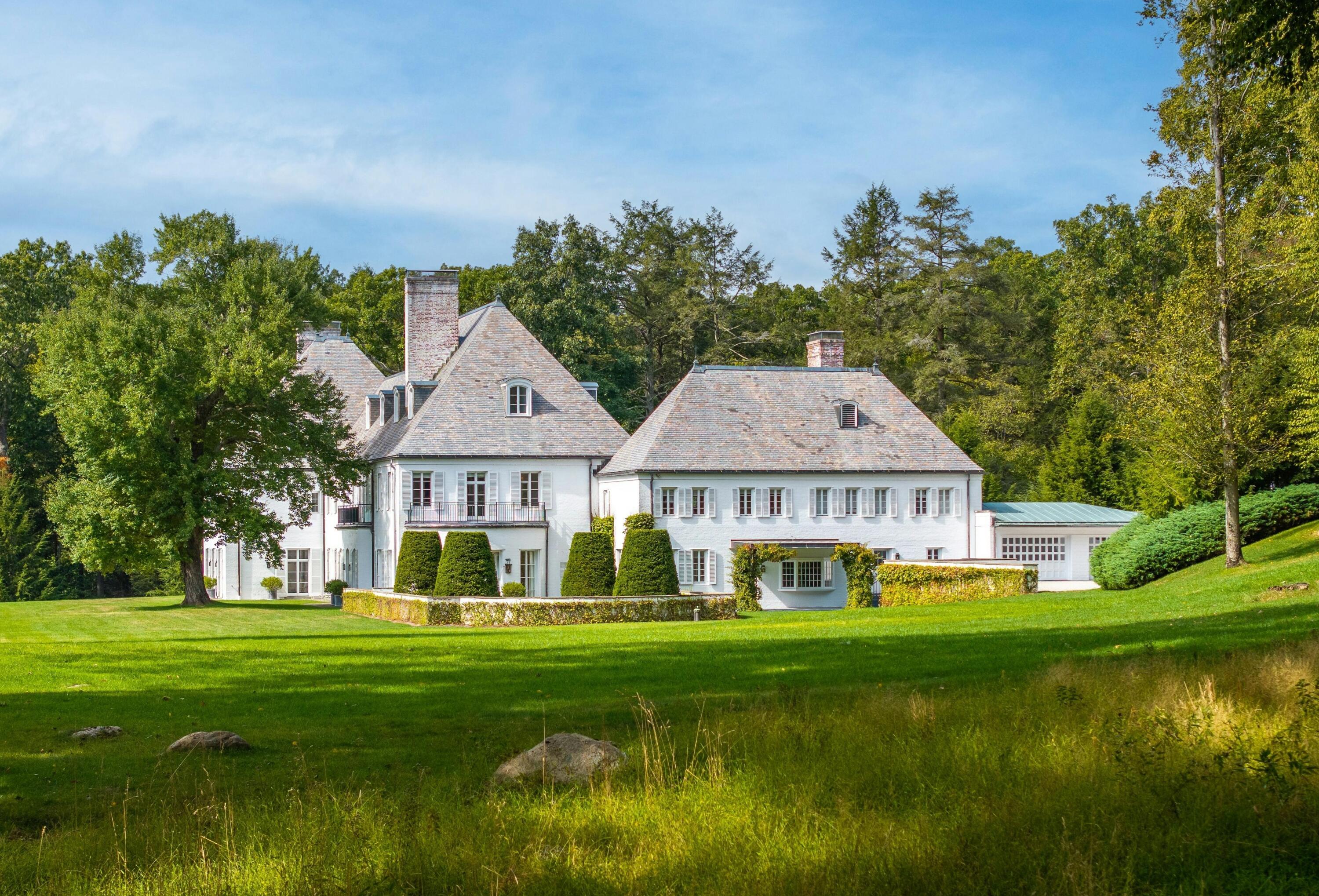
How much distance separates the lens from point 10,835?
25.2ft

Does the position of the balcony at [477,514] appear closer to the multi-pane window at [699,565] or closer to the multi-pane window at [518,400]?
the multi-pane window at [518,400]

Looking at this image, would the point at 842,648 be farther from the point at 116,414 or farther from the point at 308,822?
the point at 116,414

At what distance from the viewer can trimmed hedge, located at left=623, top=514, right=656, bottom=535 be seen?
131ft

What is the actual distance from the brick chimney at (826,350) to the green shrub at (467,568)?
58.9 feet

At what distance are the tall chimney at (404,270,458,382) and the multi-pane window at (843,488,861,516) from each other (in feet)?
50.9

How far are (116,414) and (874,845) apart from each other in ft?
110

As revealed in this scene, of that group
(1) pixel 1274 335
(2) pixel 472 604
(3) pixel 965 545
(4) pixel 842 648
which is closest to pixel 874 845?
(4) pixel 842 648

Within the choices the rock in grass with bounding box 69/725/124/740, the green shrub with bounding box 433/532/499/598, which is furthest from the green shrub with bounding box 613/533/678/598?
the rock in grass with bounding box 69/725/124/740

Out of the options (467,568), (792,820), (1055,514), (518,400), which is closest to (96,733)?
(792,820)

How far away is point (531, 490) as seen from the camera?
42594mm

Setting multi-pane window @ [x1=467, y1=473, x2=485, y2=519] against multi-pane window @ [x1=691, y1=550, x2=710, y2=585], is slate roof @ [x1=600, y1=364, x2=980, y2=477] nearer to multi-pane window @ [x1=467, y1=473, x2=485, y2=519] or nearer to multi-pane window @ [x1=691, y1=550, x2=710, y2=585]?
multi-pane window @ [x1=691, y1=550, x2=710, y2=585]

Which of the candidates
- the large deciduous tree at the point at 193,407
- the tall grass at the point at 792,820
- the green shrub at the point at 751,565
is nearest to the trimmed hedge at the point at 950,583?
the green shrub at the point at 751,565

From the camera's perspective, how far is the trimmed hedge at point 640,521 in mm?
39812

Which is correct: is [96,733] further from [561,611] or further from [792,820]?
[561,611]
